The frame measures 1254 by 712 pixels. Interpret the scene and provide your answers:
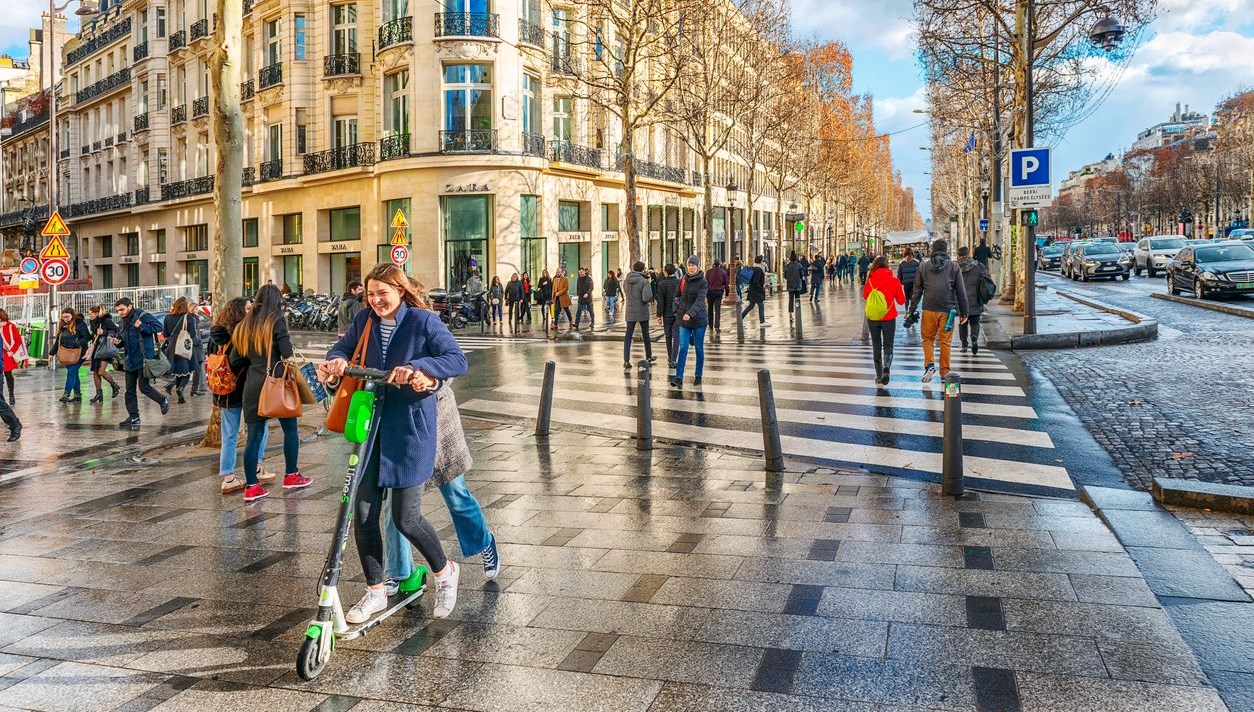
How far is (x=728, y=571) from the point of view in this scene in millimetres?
5340

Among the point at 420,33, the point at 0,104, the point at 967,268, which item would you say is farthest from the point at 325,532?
the point at 0,104

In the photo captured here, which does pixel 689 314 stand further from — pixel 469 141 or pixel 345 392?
pixel 469 141

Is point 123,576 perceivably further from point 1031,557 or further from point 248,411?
point 1031,557

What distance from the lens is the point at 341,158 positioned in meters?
36.5

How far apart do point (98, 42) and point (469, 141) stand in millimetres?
35097


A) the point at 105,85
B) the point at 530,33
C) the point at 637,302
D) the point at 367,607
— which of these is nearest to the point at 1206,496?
the point at 367,607

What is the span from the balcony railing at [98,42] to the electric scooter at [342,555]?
2222 inches

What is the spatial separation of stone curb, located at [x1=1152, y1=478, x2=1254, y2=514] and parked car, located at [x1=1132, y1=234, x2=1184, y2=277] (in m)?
41.8

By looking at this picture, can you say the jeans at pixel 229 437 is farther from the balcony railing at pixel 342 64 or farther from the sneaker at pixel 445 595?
the balcony railing at pixel 342 64

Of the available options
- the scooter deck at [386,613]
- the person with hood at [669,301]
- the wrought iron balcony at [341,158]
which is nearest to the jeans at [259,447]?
the scooter deck at [386,613]

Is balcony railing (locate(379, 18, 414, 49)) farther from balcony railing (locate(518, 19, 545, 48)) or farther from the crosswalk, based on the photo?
the crosswalk

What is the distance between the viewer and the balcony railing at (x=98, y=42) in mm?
52438

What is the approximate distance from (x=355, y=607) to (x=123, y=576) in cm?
192

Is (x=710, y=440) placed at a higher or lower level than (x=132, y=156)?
lower
